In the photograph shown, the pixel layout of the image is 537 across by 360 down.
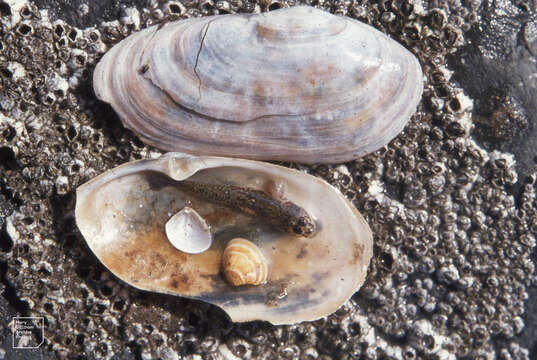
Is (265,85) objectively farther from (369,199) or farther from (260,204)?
(369,199)

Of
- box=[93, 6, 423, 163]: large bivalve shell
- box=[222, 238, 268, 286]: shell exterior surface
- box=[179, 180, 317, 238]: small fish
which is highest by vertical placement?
box=[93, 6, 423, 163]: large bivalve shell

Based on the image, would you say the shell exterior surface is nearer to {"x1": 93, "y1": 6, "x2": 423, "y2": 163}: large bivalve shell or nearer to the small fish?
the small fish

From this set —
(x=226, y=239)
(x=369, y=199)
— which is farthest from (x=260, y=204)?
(x=369, y=199)

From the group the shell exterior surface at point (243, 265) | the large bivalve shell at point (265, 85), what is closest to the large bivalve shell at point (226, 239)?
the shell exterior surface at point (243, 265)

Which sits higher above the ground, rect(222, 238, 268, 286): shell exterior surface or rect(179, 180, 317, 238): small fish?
rect(179, 180, 317, 238): small fish

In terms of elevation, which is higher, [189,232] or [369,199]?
[369,199]

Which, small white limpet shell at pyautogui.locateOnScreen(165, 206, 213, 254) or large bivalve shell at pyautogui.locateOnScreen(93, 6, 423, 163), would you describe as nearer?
large bivalve shell at pyautogui.locateOnScreen(93, 6, 423, 163)

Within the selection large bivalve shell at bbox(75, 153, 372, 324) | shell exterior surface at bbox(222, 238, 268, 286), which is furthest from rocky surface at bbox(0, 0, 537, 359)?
shell exterior surface at bbox(222, 238, 268, 286)
